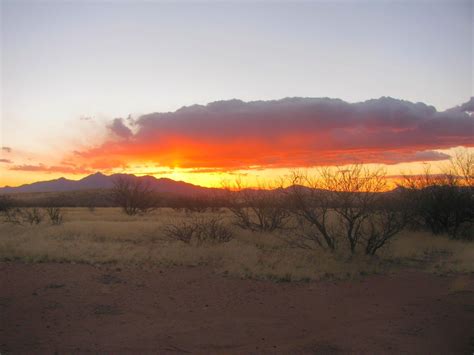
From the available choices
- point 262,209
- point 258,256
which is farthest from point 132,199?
point 258,256

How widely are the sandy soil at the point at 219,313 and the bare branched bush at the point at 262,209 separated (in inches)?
374

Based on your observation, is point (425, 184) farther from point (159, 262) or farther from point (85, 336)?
point (85, 336)

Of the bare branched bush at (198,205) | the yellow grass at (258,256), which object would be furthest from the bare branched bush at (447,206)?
the bare branched bush at (198,205)

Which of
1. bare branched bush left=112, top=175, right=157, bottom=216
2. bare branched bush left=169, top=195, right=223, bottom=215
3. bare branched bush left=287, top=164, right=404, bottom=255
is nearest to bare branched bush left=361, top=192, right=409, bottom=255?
bare branched bush left=287, top=164, right=404, bottom=255

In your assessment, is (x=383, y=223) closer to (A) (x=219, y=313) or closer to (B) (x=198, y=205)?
(A) (x=219, y=313)

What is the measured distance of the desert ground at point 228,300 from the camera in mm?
7188

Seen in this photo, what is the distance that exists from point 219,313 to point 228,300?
977mm

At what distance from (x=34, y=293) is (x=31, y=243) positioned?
6.72 metres

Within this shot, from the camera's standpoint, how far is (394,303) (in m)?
9.74

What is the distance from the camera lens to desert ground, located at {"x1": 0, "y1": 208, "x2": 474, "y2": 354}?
7188mm

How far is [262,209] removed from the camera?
22328 millimetres

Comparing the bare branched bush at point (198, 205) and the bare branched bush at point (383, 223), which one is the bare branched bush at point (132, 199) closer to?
the bare branched bush at point (198, 205)

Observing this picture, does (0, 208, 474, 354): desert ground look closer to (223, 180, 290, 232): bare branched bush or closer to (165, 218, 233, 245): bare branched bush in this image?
(165, 218, 233, 245): bare branched bush

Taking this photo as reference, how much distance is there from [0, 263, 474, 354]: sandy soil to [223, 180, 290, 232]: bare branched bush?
9.49 m
